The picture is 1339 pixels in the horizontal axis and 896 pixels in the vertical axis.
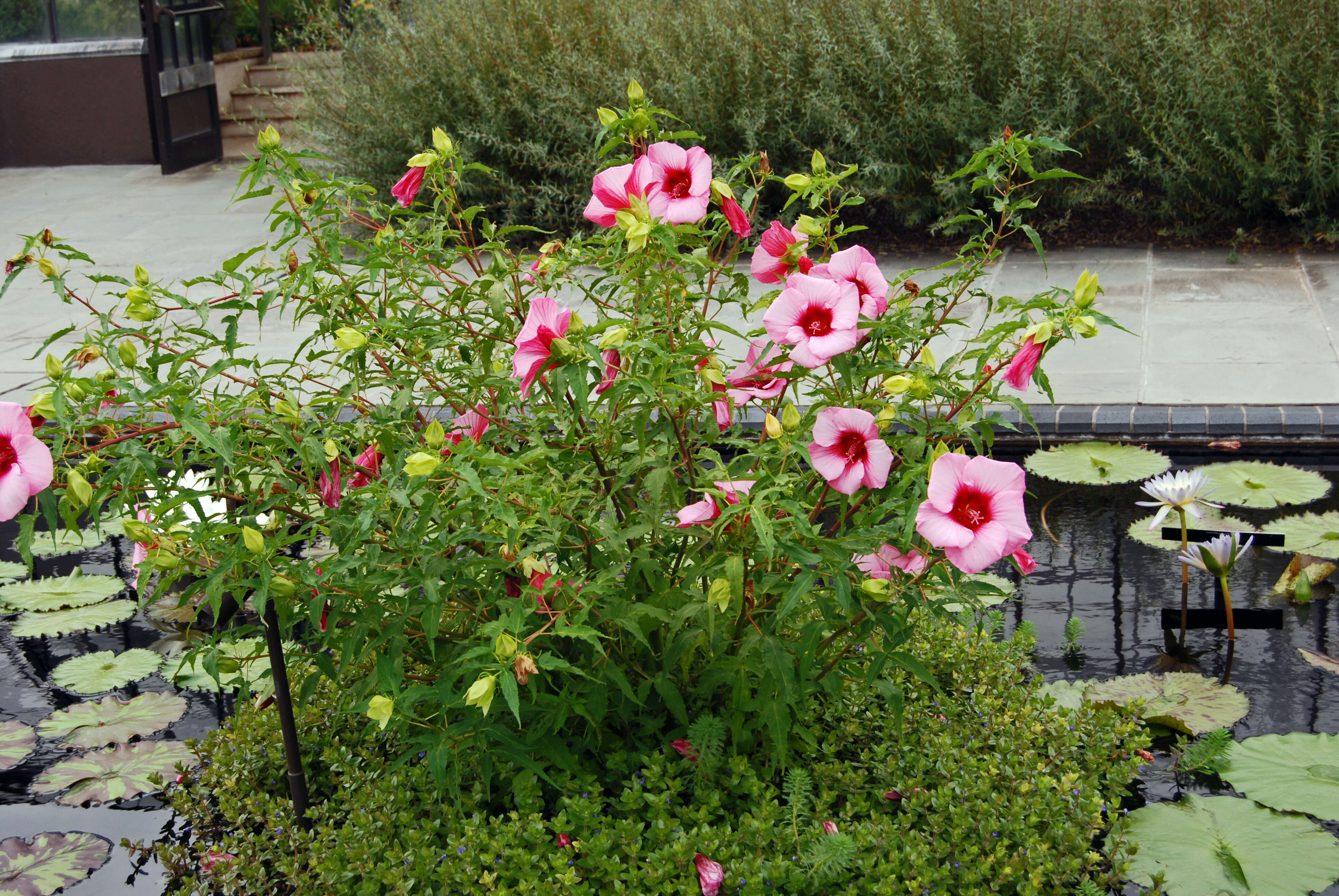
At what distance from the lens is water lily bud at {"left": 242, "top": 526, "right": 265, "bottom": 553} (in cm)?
150

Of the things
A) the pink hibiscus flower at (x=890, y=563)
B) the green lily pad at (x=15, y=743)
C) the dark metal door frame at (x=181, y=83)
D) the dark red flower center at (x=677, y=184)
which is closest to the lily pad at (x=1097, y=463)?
the pink hibiscus flower at (x=890, y=563)

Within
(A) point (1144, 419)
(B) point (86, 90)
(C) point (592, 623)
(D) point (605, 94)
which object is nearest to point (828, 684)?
(C) point (592, 623)

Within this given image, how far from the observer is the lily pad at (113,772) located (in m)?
2.41

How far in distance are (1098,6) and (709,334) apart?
5472 mm

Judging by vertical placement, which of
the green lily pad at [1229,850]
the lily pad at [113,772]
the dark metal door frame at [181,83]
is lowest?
the green lily pad at [1229,850]

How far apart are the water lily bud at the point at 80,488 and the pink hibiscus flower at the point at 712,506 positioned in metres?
0.79

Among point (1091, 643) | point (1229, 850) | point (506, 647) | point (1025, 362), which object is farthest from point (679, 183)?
point (1091, 643)

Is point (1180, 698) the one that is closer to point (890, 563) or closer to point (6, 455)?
point (890, 563)

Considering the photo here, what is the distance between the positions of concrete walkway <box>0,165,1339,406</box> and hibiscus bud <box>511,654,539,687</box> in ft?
10.3

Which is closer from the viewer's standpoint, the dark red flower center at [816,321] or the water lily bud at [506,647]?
the water lily bud at [506,647]

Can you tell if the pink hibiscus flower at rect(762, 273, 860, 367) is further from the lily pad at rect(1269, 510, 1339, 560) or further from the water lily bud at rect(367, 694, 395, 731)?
the lily pad at rect(1269, 510, 1339, 560)

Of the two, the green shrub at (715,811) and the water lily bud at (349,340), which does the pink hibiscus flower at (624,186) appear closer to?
the water lily bud at (349,340)

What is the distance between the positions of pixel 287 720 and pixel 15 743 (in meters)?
1.06

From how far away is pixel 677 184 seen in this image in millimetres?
1688
